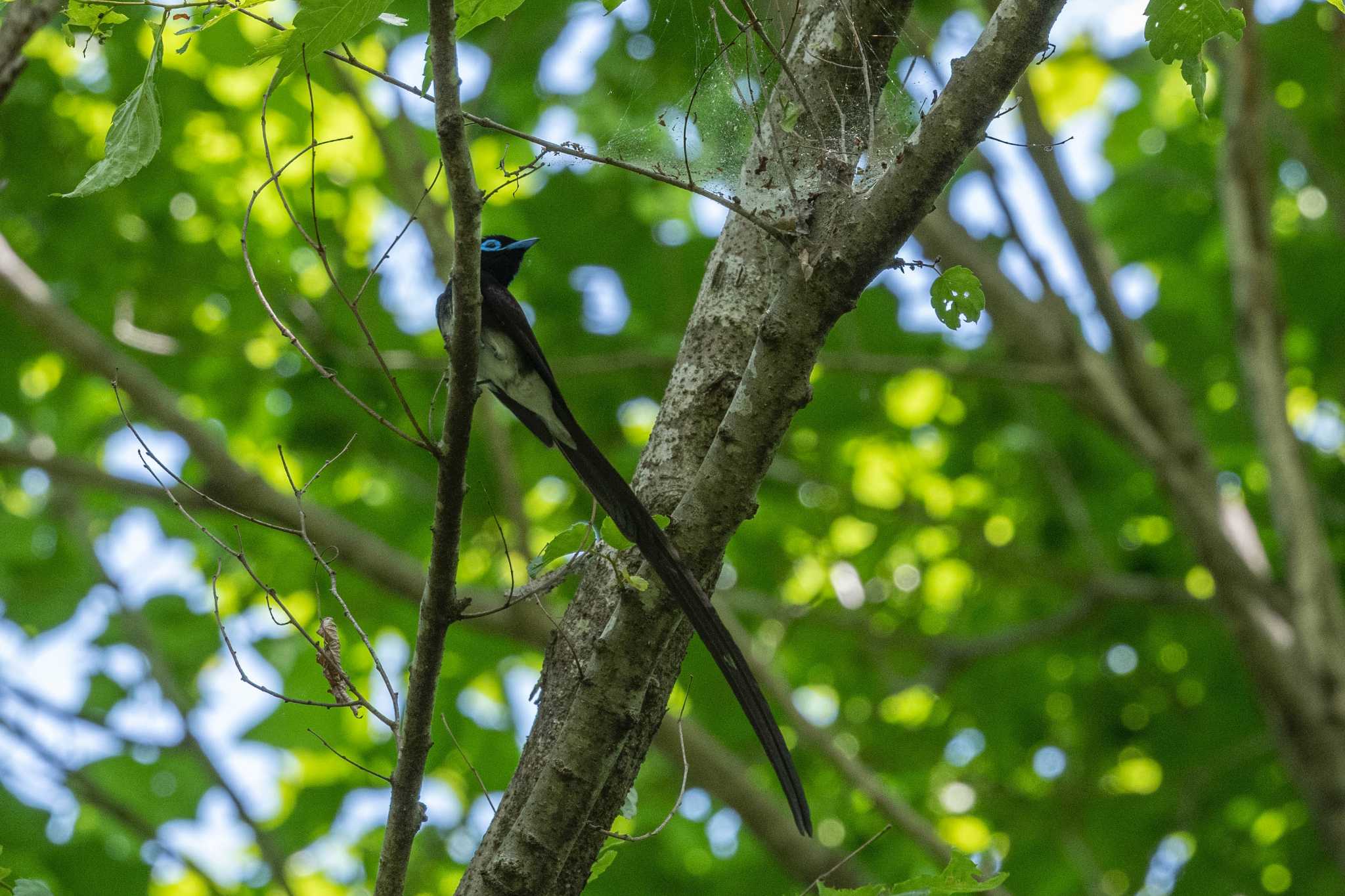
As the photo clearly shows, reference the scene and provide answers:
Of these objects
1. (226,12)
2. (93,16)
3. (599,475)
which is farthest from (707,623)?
(93,16)

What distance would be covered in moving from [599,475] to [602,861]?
0.84 metres

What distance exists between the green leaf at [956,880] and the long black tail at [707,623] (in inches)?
10.9

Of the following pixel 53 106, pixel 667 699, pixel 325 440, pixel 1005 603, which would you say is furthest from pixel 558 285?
pixel 667 699

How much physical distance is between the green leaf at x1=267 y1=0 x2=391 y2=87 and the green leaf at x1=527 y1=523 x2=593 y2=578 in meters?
0.89

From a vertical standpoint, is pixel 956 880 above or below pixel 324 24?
below

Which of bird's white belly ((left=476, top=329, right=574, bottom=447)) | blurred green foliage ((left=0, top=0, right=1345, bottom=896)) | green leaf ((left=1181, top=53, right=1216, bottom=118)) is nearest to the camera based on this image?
green leaf ((left=1181, top=53, right=1216, bottom=118))

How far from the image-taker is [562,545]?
7.19 feet

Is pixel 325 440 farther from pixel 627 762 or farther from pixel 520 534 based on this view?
pixel 627 762

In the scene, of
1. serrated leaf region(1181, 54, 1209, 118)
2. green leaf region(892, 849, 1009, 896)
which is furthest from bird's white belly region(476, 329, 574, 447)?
serrated leaf region(1181, 54, 1209, 118)

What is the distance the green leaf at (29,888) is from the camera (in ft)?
6.82

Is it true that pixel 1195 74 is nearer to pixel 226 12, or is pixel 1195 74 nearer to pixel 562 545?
pixel 562 545

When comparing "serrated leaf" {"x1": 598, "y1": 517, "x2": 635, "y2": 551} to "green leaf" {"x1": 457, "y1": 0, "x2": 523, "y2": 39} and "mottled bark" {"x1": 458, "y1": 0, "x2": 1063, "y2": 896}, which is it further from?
"green leaf" {"x1": 457, "y1": 0, "x2": 523, "y2": 39}

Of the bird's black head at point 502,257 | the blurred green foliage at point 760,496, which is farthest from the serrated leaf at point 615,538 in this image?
the blurred green foliage at point 760,496

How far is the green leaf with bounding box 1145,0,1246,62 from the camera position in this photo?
1.91 meters
